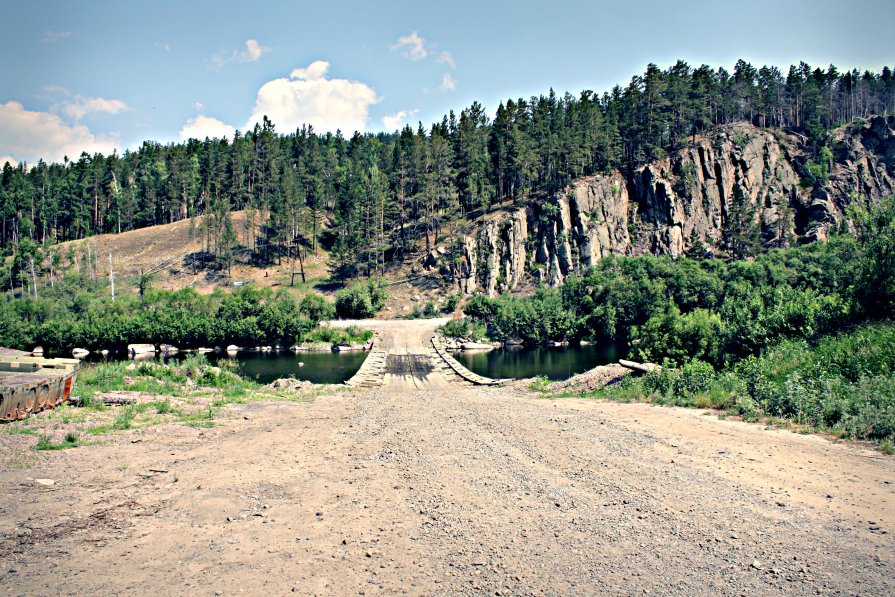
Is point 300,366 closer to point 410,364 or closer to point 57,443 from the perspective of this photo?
point 410,364

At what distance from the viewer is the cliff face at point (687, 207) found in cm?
7412

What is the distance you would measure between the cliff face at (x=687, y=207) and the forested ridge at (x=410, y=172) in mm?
4564

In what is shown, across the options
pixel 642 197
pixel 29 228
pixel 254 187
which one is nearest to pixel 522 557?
pixel 642 197

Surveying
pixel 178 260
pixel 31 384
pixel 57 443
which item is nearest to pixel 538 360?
pixel 31 384

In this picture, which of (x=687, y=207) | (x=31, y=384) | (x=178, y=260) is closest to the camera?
(x=31, y=384)

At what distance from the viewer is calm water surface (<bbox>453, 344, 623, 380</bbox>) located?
38.3m

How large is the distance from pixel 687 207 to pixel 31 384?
85020 mm

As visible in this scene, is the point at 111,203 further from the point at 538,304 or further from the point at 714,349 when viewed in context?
the point at 714,349

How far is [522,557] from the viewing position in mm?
5816

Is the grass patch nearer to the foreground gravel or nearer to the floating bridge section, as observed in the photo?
the foreground gravel

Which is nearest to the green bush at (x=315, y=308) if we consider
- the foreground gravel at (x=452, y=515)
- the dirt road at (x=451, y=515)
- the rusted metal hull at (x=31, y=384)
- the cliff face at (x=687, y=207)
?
the cliff face at (x=687, y=207)

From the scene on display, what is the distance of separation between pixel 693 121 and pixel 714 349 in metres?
82.3

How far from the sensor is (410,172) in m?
86.2

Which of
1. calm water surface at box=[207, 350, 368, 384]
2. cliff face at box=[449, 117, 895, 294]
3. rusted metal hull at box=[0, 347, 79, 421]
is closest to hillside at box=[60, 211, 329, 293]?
calm water surface at box=[207, 350, 368, 384]
